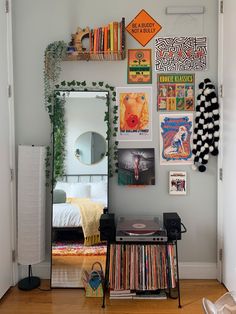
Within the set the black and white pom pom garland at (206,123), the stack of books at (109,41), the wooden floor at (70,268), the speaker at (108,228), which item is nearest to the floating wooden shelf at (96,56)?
the stack of books at (109,41)

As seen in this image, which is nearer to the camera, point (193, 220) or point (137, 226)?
point (137, 226)

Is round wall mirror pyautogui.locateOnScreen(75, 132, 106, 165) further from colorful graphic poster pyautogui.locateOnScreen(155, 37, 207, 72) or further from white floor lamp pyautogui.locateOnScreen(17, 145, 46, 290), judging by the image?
colorful graphic poster pyautogui.locateOnScreen(155, 37, 207, 72)

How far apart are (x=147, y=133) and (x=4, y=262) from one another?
5.50ft

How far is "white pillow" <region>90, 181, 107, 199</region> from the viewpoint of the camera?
288cm

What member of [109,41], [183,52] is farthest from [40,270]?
[183,52]

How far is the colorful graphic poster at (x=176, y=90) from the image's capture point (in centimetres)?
288

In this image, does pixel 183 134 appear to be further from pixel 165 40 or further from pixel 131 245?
pixel 131 245

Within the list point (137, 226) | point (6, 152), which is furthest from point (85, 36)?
point (137, 226)

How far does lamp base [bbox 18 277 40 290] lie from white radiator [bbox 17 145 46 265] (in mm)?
206

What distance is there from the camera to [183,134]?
2908mm

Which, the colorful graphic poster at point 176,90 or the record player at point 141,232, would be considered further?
the colorful graphic poster at point 176,90

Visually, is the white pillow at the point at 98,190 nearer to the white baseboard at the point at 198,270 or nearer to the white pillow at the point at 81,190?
the white pillow at the point at 81,190

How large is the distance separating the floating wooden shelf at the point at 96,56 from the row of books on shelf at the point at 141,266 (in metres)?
1.60

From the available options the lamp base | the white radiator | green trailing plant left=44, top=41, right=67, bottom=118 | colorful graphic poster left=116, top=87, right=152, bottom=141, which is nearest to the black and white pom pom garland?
colorful graphic poster left=116, top=87, right=152, bottom=141
